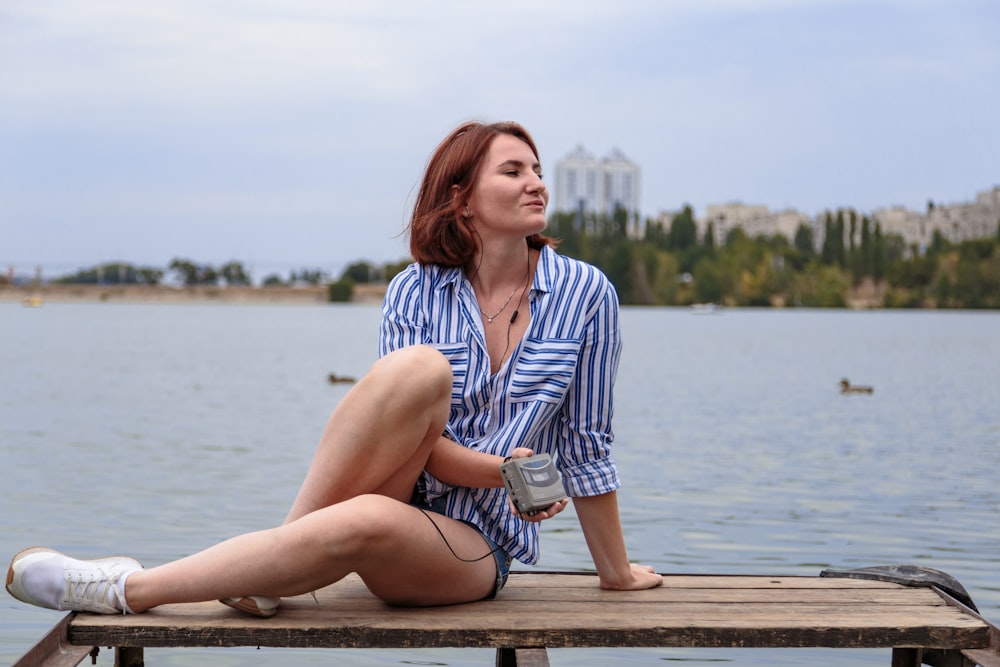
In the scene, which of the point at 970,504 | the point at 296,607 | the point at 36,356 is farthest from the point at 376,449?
the point at 36,356

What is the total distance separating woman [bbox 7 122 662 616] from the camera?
3.02m

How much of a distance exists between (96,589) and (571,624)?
3.86ft

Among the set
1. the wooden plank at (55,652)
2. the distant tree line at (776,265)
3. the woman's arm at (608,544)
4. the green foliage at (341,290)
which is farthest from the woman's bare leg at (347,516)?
the green foliage at (341,290)

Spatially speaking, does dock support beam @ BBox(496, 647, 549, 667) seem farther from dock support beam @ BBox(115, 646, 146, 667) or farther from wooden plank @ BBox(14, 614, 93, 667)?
dock support beam @ BBox(115, 646, 146, 667)

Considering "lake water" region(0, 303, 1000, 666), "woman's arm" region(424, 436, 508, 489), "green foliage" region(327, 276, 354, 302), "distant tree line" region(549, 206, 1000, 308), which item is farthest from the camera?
"green foliage" region(327, 276, 354, 302)

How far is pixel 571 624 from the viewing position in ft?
10.2

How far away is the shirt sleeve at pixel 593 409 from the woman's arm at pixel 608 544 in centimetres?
6

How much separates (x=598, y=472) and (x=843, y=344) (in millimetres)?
42680

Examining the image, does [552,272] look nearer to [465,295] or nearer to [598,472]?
[465,295]

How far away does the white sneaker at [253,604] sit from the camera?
3.05m

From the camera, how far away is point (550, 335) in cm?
335

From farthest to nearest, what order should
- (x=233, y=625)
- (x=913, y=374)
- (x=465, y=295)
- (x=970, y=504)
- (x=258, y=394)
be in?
1. (x=913, y=374)
2. (x=258, y=394)
3. (x=970, y=504)
4. (x=465, y=295)
5. (x=233, y=625)

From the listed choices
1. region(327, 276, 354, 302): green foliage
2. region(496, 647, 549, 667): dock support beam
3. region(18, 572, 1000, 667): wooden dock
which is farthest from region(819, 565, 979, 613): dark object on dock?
region(327, 276, 354, 302): green foliage

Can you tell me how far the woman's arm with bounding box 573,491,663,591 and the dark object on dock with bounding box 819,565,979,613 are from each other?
727 millimetres
